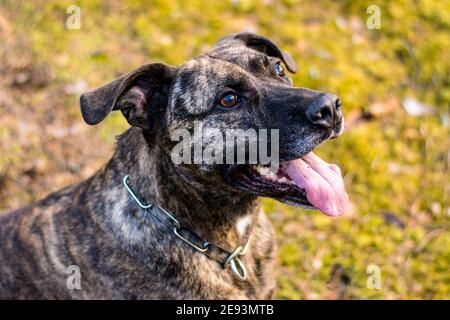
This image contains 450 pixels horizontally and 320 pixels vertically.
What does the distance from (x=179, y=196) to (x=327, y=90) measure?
3.00 m

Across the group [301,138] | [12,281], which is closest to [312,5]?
[301,138]

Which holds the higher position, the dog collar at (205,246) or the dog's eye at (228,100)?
the dog's eye at (228,100)

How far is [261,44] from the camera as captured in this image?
406 centimetres

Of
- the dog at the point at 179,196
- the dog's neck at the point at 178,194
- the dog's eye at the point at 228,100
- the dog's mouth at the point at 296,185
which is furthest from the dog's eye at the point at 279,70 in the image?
the dog's neck at the point at 178,194

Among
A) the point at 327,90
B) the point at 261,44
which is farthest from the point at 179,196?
the point at 327,90

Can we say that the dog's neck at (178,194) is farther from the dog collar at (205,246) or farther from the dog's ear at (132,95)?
the dog's ear at (132,95)

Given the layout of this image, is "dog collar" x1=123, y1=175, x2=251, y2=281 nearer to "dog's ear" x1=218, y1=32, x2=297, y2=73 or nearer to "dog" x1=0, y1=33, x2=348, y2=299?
"dog" x1=0, y1=33, x2=348, y2=299

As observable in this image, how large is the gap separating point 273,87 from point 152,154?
82 centimetres

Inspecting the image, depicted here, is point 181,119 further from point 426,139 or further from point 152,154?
point 426,139

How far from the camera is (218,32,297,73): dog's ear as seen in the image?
392cm

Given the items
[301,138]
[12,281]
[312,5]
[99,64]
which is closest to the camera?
[301,138]

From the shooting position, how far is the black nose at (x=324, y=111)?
122 inches
